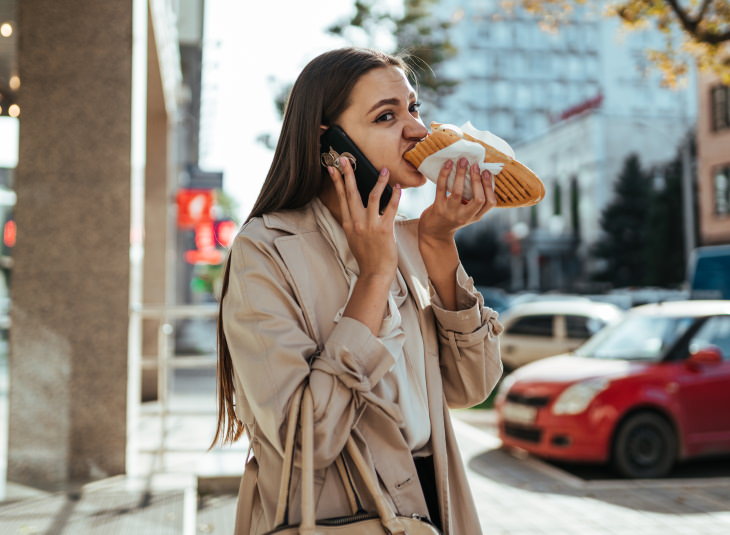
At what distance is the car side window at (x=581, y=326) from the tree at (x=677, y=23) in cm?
443

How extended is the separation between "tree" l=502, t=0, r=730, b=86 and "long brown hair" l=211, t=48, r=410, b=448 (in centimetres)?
958

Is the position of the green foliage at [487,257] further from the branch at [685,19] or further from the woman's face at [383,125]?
the woman's face at [383,125]

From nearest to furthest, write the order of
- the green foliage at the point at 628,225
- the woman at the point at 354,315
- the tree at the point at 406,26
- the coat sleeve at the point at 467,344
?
the woman at the point at 354,315 → the coat sleeve at the point at 467,344 → the tree at the point at 406,26 → the green foliage at the point at 628,225

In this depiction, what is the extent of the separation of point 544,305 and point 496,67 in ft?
244

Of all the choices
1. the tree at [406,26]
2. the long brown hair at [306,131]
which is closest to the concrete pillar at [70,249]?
the long brown hair at [306,131]

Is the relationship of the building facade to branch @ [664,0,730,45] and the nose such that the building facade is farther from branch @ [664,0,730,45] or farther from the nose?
the nose

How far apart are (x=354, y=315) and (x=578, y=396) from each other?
6.26 m

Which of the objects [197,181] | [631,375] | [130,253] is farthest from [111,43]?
[197,181]

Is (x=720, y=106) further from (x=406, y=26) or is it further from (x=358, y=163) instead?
(x=358, y=163)

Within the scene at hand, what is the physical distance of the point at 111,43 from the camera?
582 cm

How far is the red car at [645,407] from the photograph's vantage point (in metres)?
7.30

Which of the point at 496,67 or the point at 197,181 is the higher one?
the point at 496,67

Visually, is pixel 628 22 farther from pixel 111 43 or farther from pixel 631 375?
pixel 111 43

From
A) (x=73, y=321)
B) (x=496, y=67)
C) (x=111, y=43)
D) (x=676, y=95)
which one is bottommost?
(x=73, y=321)
